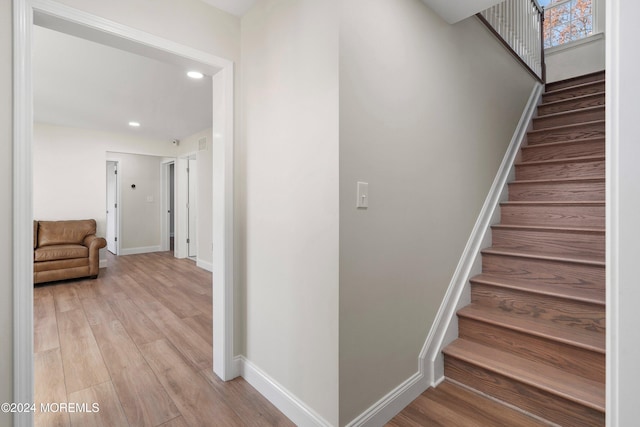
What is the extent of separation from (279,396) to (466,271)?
62.4 inches

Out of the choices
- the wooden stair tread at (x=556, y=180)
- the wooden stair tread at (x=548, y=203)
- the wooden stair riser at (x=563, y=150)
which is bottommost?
the wooden stair tread at (x=548, y=203)

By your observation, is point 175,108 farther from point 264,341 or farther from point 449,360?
point 449,360

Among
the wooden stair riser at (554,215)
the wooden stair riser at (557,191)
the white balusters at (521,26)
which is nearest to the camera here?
the wooden stair riser at (554,215)

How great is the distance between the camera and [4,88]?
3.95 ft

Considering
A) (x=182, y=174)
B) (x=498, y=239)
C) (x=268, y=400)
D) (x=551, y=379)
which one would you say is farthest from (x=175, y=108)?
(x=551, y=379)

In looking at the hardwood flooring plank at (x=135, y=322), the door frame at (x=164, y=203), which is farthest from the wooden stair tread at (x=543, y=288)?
the door frame at (x=164, y=203)

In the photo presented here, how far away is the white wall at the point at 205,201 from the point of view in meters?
5.03

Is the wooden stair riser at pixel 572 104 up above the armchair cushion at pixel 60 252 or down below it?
→ above

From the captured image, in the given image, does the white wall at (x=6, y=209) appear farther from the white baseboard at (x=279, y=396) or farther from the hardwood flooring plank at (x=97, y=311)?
the hardwood flooring plank at (x=97, y=311)

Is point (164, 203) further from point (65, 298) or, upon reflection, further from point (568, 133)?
point (568, 133)

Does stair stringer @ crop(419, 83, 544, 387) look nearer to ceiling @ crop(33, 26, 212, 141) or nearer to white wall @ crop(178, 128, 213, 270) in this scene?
ceiling @ crop(33, 26, 212, 141)

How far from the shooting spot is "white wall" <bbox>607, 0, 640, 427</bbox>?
65 centimetres

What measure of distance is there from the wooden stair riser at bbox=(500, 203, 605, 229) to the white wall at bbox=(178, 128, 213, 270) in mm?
4327

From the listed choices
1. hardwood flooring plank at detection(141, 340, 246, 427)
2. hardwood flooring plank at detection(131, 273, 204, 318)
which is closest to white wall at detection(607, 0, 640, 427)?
hardwood flooring plank at detection(141, 340, 246, 427)
